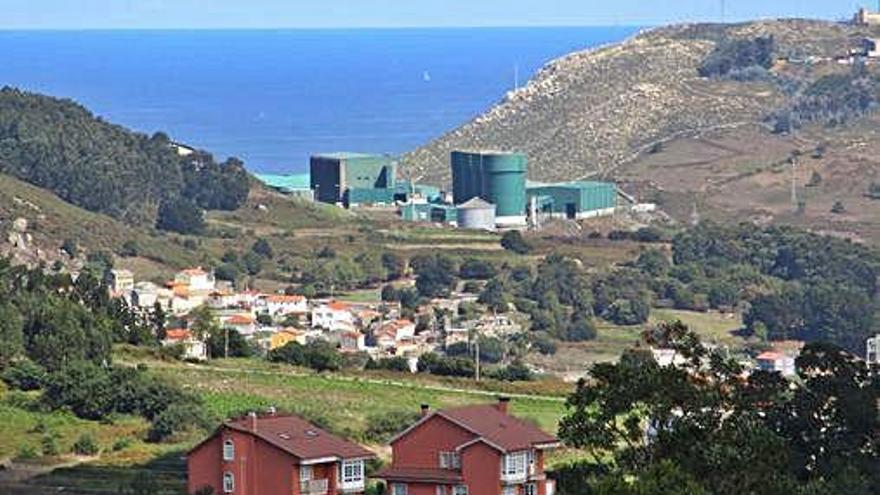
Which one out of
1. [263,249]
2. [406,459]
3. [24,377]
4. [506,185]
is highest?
[506,185]

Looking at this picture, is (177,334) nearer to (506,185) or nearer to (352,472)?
(352,472)

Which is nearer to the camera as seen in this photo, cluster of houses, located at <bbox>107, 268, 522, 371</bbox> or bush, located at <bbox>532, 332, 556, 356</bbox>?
cluster of houses, located at <bbox>107, 268, 522, 371</bbox>

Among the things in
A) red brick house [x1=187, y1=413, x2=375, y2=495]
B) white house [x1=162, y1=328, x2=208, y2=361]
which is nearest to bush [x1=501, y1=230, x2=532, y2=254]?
white house [x1=162, y1=328, x2=208, y2=361]

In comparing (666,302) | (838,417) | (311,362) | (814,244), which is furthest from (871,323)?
(838,417)

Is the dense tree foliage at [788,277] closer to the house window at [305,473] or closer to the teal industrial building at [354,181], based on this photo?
the teal industrial building at [354,181]

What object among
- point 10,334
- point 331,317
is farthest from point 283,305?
point 10,334

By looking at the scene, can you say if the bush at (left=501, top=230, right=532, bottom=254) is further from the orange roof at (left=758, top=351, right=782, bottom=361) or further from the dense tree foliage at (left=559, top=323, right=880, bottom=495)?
the dense tree foliage at (left=559, top=323, right=880, bottom=495)

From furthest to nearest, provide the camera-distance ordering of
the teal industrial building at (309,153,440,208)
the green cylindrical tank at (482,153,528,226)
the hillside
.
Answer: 1. the hillside
2. the teal industrial building at (309,153,440,208)
3. the green cylindrical tank at (482,153,528,226)

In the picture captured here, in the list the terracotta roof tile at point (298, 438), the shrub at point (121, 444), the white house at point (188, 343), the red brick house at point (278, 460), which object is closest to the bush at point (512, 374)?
the white house at point (188, 343)
